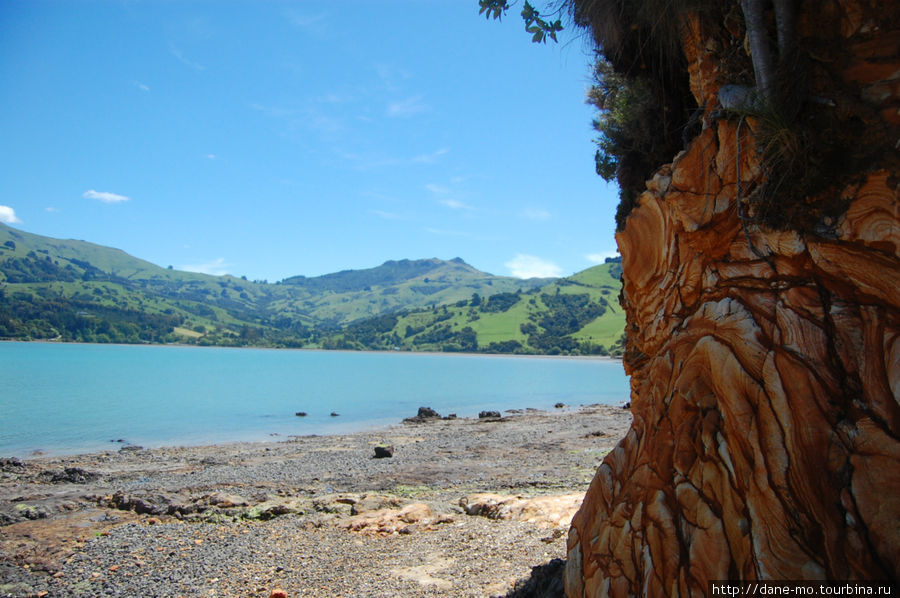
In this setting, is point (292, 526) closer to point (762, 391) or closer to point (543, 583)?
point (543, 583)

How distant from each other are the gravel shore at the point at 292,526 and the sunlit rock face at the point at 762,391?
2.87 meters

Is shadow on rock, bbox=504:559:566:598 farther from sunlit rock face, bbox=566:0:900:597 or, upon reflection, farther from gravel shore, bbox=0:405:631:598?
sunlit rock face, bbox=566:0:900:597

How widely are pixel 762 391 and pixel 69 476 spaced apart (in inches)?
815

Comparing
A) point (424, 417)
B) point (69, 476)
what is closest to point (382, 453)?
point (69, 476)

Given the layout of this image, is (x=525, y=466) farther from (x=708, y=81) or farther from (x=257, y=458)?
(x=708, y=81)

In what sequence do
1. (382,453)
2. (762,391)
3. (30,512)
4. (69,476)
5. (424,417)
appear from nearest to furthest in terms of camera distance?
(762,391), (30,512), (69,476), (382,453), (424,417)

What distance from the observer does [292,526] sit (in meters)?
10.5

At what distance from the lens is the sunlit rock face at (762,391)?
123 inches

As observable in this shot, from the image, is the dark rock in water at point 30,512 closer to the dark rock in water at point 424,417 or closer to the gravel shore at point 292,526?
the gravel shore at point 292,526

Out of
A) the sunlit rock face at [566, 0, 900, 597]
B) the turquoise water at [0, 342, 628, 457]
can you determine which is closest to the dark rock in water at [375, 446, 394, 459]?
the turquoise water at [0, 342, 628, 457]

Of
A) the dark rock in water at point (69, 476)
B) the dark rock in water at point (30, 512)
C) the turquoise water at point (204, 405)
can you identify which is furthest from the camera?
the turquoise water at point (204, 405)

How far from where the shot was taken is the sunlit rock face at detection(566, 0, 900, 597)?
123 inches

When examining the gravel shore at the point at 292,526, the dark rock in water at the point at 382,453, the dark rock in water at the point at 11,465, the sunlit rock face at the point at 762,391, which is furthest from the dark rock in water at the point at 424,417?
the sunlit rock face at the point at 762,391

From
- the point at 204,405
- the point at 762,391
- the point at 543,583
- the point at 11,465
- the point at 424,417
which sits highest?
the point at 762,391
